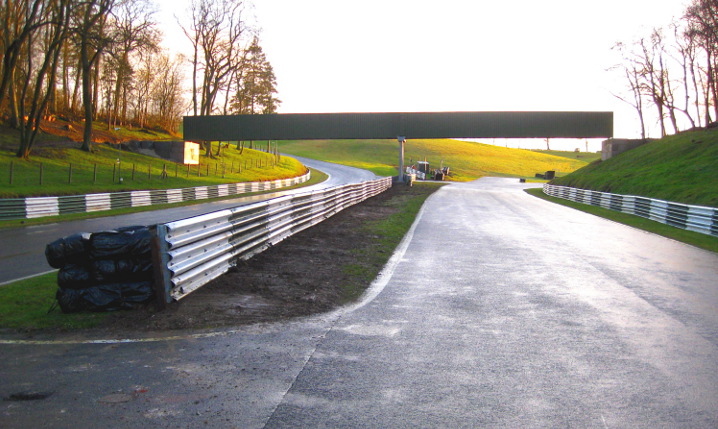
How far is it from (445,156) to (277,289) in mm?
121351

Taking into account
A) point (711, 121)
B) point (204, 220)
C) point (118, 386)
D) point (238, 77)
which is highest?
point (238, 77)

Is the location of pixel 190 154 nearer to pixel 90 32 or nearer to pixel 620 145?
pixel 90 32

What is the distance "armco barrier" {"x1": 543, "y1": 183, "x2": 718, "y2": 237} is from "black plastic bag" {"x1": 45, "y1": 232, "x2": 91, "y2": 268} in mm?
17955

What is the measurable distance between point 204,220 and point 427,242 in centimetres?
743

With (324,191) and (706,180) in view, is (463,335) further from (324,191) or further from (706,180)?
(706,180)

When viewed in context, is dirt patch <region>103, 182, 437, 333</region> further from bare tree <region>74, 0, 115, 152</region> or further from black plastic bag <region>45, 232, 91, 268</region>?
bare tree <region>74, 0, 115, 152</region>

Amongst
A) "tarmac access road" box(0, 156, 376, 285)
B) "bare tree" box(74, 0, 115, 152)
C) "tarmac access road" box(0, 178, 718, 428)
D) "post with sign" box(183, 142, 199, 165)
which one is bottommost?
"tarmac access road" box(0, 156, 376, 285)

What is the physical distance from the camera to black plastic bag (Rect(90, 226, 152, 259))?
6.38 metres

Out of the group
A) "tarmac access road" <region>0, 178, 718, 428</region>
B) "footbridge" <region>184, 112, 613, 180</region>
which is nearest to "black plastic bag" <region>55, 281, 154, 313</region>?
"tarmac access road" <region>0, 178, 718, 428</region>

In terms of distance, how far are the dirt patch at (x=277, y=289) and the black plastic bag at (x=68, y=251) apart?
0.90 m

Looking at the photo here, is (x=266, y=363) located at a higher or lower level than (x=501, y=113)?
lower

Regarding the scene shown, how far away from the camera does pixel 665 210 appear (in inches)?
834

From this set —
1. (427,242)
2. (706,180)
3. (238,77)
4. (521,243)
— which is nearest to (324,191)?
(427,242)

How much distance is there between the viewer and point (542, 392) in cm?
422
